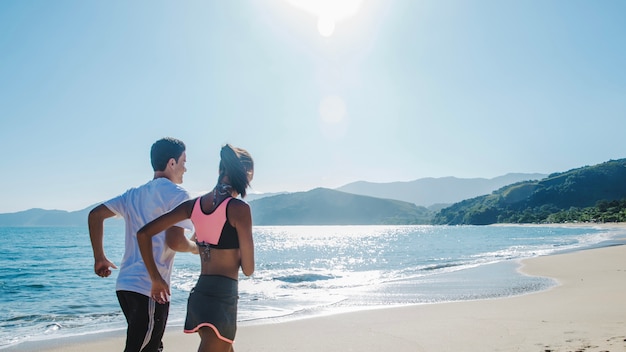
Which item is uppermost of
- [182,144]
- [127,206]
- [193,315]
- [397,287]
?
[182,144]

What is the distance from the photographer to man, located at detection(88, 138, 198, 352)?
2.85 metres

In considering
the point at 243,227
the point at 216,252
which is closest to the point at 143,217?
the point at 216,252

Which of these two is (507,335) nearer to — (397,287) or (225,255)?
(225,255)

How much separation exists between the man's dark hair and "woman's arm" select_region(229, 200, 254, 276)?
2.18 feet

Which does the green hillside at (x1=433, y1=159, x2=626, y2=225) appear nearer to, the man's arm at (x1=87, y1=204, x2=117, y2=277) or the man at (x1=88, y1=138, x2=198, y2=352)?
the man at (x1=88, y1=138, x2=198, y2=352)

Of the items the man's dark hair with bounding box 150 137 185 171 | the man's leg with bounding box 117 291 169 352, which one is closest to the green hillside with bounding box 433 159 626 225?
the man's dark hair with bounding box 150 137 185 171

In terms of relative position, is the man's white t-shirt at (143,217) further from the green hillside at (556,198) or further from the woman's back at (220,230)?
the green hillside at (556,198)

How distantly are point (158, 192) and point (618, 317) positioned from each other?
25.2 feet

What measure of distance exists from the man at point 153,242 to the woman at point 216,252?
12 centimetres

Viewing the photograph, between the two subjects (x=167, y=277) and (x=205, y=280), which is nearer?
(x=205, y=280)

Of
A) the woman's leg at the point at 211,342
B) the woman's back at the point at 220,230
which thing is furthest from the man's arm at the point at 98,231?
the woman's leg at the point at 211,342

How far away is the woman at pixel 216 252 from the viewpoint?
2695 millimetres

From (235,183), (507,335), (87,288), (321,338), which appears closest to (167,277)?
(235,183)

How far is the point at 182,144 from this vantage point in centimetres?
316
